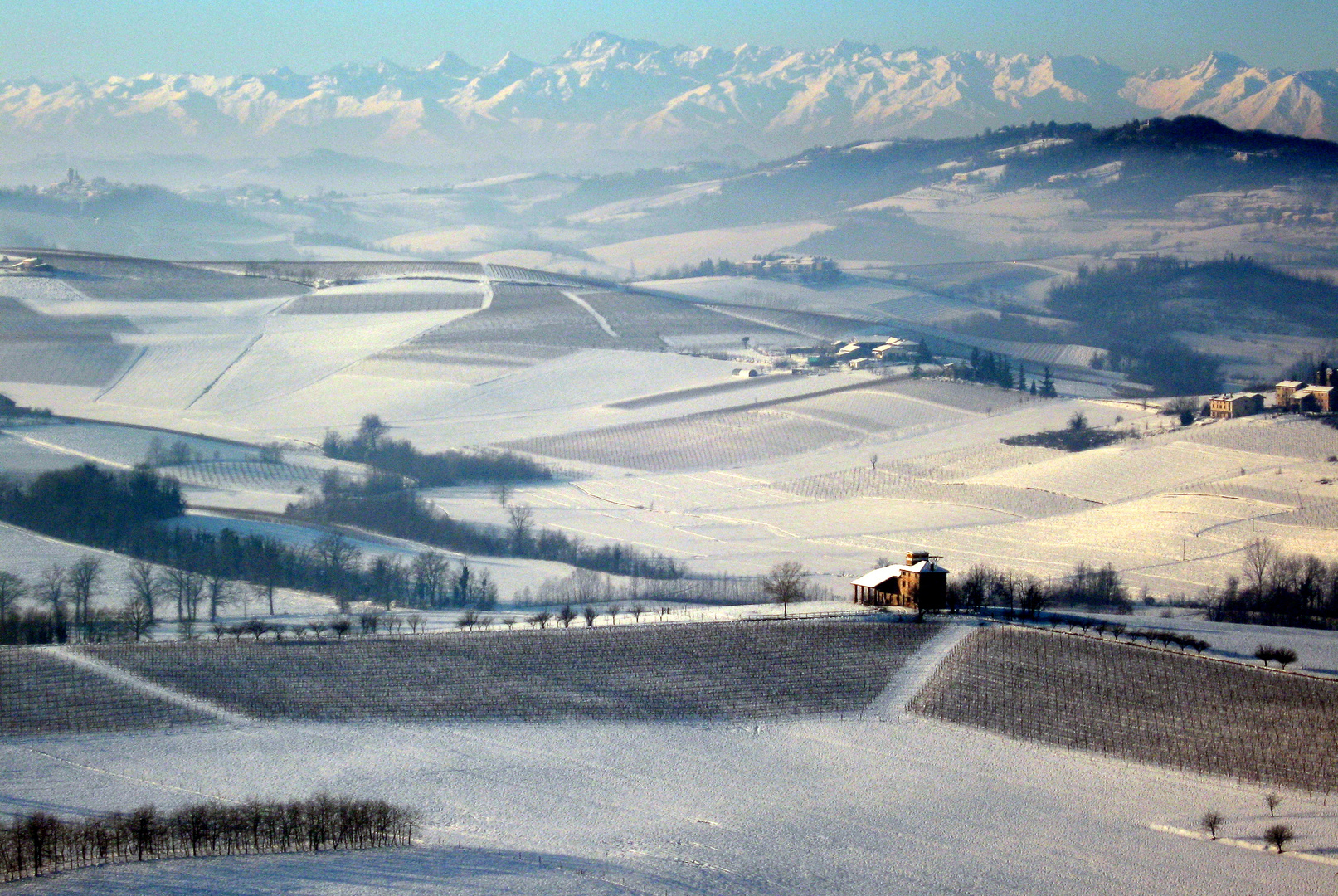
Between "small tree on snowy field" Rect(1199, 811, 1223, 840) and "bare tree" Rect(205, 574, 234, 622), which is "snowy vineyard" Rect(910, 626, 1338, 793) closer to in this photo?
"small tree on snowy field" Rect(1199, 811, 1223, 840)

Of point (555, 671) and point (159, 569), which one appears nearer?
point (555, 671)

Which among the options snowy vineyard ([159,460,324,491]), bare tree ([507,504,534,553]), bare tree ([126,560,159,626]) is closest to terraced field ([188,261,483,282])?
snowy vineyard ([159,460,324,491])

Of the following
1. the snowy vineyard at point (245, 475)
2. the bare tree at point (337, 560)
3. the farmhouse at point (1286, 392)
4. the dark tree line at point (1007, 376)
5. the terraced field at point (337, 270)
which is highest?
the terraced field at point (337, 270)

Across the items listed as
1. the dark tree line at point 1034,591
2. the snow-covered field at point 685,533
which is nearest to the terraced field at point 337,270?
the snow-covered field at point 685,533

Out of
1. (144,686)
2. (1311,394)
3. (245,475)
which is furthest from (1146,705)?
(1311,394)

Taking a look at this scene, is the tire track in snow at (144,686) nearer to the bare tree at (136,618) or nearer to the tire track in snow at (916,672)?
the bare tree at (136,618)

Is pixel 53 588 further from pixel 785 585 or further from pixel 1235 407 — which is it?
pixel 1235 407

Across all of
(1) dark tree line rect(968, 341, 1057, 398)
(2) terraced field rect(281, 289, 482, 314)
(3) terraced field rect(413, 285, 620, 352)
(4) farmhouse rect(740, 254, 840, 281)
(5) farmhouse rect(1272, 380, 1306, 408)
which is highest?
(4) farmhouse rect(740, 254, 840, 281)
